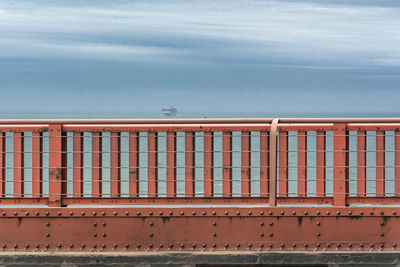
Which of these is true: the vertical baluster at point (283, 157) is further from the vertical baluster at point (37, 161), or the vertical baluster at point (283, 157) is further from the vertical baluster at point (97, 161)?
the vertical baluster at point (37, 161)

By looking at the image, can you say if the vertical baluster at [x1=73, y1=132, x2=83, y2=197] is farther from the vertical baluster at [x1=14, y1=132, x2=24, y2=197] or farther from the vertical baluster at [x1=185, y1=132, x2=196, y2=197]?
the vertical baluster at [x1=185, y1=132, x2=196, y2=197]

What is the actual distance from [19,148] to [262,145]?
11.1 ft

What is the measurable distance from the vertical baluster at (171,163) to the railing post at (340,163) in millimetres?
2183

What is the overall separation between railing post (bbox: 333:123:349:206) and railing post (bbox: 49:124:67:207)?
371 centimetres

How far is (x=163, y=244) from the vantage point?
28.5ft

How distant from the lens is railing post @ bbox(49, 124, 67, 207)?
859 centimetres

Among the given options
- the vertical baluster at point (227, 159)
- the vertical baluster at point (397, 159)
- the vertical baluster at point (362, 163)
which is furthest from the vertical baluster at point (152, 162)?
the vertical baluster at point (397, 159)

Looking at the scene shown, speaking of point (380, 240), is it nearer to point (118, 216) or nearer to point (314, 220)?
point (314, 220)

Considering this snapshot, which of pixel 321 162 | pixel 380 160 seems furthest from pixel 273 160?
pixel 380 160

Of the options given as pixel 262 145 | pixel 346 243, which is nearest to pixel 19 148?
pixel 262 145

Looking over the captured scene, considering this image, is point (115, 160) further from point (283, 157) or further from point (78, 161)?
point (283, 157)

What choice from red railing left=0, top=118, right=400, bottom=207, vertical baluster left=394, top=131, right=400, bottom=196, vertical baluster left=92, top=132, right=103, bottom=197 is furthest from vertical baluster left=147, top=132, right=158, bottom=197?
vertical baluster left=394, top=131, right=400, bottom=196

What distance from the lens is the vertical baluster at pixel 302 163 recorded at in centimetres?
850

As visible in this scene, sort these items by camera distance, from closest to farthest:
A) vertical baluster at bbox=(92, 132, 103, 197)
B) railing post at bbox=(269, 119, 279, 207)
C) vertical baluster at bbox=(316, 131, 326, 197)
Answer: railing post at bbox=(269, 119, 279, 207) → vertical baluster at bbox=(316, 131, 326, 197) → vertical baluster at bbox=(92, 132, 103, 197)
